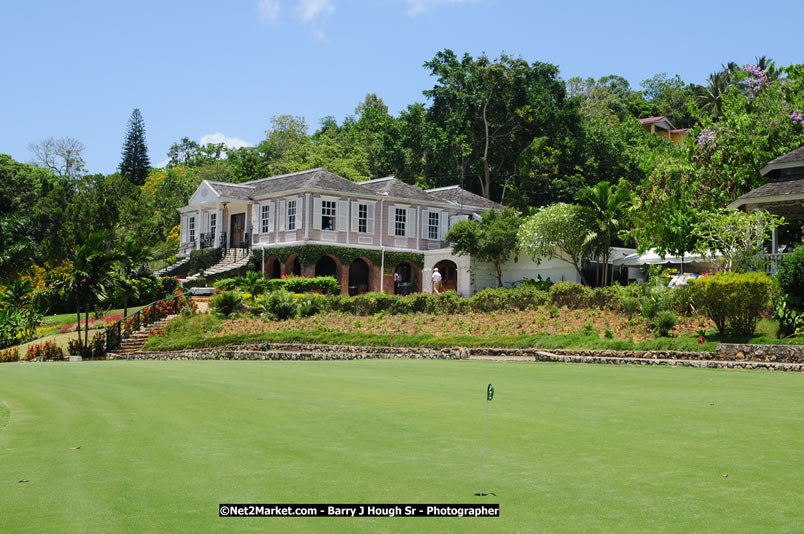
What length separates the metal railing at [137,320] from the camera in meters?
33.2

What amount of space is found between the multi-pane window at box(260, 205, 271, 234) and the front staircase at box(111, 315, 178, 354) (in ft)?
49.5

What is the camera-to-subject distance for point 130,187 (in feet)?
193

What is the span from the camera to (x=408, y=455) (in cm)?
840

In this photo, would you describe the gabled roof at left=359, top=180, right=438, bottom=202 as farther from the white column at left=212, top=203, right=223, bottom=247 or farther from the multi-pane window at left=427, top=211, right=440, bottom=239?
the white column at left=212, top=203, right=223, bottom=247

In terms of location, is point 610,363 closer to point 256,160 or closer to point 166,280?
point 166,280

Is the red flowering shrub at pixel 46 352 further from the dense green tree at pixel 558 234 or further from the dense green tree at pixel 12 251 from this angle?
the dense green tree at pixel 558 234

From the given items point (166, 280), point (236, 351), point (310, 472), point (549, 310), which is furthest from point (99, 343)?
point (310, 472)

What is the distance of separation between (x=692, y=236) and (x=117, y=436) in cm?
2735

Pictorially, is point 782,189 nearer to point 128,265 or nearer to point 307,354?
point 307,354

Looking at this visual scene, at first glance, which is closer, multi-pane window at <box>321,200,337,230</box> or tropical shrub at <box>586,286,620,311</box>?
tropical shrub at <box>586,286,620,311</box>

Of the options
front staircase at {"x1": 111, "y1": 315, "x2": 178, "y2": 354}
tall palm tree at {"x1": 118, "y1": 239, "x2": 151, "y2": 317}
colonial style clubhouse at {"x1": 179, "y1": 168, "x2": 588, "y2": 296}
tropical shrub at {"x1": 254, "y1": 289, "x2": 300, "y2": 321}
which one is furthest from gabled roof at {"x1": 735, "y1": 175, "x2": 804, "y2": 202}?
tall palm tree at {"x1": 118, "y1": 239, "x2": 151, "y2": 317}

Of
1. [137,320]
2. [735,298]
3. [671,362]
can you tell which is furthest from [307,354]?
[735,298]

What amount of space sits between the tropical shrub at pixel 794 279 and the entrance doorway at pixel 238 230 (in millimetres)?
36134

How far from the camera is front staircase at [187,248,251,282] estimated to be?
48109mm
